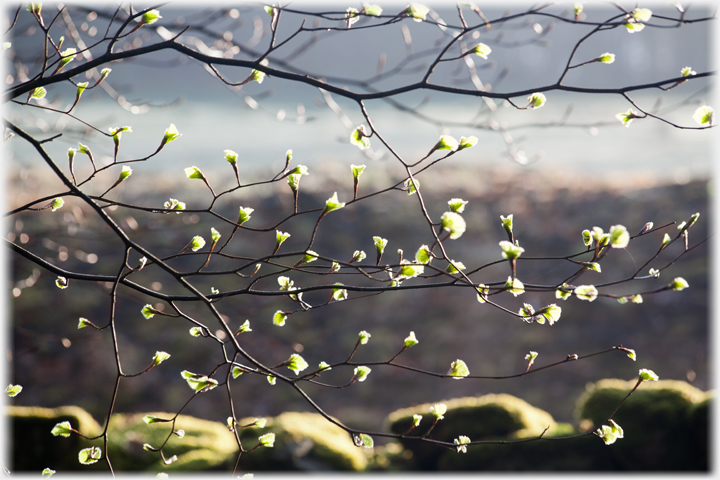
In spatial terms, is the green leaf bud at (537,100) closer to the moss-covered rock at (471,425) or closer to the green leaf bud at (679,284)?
the green leaf bud at (679,284)

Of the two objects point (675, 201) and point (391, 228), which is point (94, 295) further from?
point (675, 201)

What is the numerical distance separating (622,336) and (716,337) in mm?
972

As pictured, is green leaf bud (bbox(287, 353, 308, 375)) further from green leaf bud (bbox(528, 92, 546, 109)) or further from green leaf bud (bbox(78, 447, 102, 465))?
green leaf bud (bbox(528, 92, 546, 109))

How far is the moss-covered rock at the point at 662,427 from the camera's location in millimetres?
2936

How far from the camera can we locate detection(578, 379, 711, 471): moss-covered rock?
294 cm

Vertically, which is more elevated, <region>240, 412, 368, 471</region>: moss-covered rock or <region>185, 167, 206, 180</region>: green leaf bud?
<region>185, 167, 206, 180</region>: green leaf bud

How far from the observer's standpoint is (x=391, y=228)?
312 inches

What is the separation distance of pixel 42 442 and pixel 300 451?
1.92m

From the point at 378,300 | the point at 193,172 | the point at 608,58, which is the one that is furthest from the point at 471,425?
the point at 378,300

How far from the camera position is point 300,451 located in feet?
10.9

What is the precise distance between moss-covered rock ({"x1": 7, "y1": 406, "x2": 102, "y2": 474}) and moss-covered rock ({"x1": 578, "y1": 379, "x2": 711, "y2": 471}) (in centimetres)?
371

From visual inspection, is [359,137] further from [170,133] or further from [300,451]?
[300,451]

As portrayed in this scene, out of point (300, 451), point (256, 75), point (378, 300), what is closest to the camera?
point (256, 75)

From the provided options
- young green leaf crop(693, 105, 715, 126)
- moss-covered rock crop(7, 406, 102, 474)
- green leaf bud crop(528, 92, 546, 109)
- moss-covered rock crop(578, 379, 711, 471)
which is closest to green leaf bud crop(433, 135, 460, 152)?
green leaf bud crop(528, 92, 546, 109)
